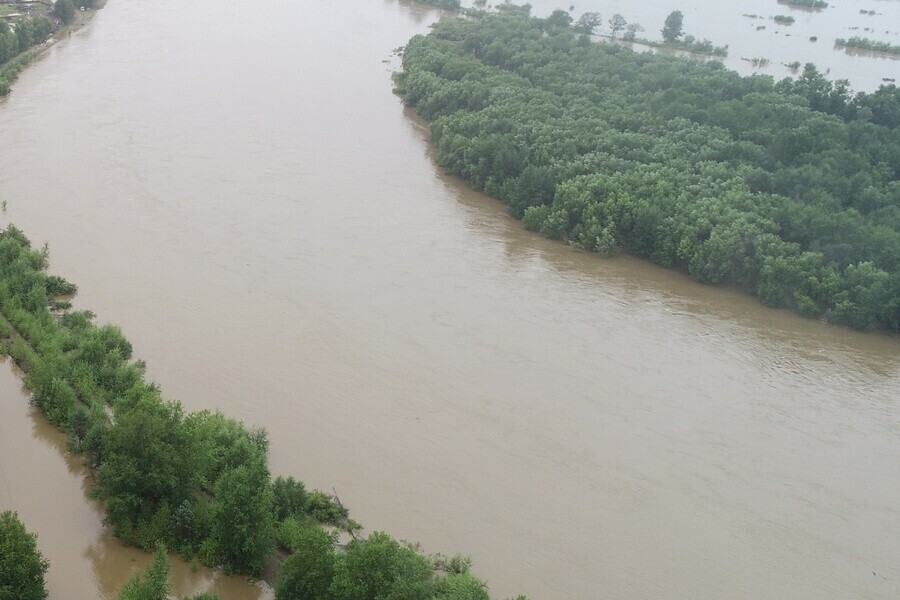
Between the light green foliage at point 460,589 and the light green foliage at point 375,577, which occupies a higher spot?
the light green foliage at point 375,577

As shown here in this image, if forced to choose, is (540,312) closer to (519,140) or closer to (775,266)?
(775,266)

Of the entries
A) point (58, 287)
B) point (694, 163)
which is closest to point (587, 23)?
point (694, 163)

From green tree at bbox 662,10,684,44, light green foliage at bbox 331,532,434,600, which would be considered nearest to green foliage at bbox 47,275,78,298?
light green foliage at bbox 331,532,434,600

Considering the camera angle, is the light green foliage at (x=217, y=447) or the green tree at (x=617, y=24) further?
the green tree at (x=617, y=24)

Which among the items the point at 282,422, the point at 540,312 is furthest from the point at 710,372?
the point at 282,422

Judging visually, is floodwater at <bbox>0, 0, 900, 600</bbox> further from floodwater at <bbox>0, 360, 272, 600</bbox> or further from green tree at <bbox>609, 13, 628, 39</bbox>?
green tree at <bbox>609, 13, 628, 39</bbox>

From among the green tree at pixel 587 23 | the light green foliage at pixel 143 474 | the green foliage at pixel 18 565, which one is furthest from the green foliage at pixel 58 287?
the green tree at pixel 587 23

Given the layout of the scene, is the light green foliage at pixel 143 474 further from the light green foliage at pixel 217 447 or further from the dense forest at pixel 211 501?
the light green foliage at pixel 217 447
